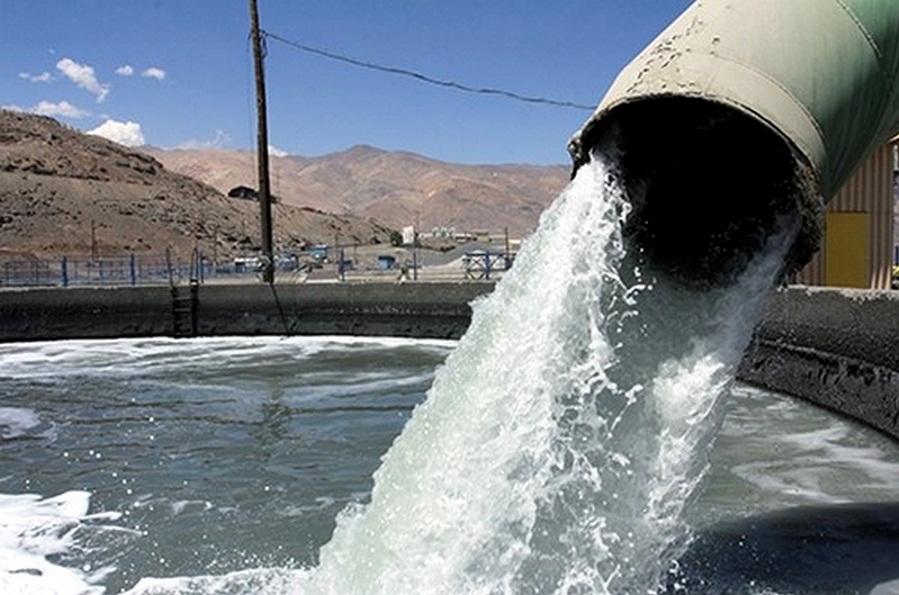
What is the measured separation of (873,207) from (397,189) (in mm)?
164900

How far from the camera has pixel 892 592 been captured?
5219 mm

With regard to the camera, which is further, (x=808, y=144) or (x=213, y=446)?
(x=213, y=446)

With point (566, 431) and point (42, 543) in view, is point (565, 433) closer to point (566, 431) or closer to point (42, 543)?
point (566, 431)

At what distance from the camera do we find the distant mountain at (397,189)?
13538 centimetres

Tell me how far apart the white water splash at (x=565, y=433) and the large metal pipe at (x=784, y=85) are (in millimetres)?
425

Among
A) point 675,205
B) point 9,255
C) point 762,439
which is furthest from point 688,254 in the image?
point 9,255

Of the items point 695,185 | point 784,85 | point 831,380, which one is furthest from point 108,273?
point 784,85

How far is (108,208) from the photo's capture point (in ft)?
211

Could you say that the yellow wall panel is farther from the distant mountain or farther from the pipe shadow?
the distant mountain

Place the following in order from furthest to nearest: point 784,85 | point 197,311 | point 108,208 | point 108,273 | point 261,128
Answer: point 108,208 → point 108,273 → point 261,128 → point 197,311 → point 784,85

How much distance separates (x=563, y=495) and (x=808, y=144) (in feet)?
6.08

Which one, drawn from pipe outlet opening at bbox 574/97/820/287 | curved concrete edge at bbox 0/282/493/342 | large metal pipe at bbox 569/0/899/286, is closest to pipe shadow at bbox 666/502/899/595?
pipe outlet opening at bbox 574/97/820/287

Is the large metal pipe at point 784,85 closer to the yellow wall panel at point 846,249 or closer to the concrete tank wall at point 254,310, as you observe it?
the yellow wall panel at point 846,249

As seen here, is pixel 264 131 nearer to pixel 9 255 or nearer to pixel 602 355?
pixel 602 355
